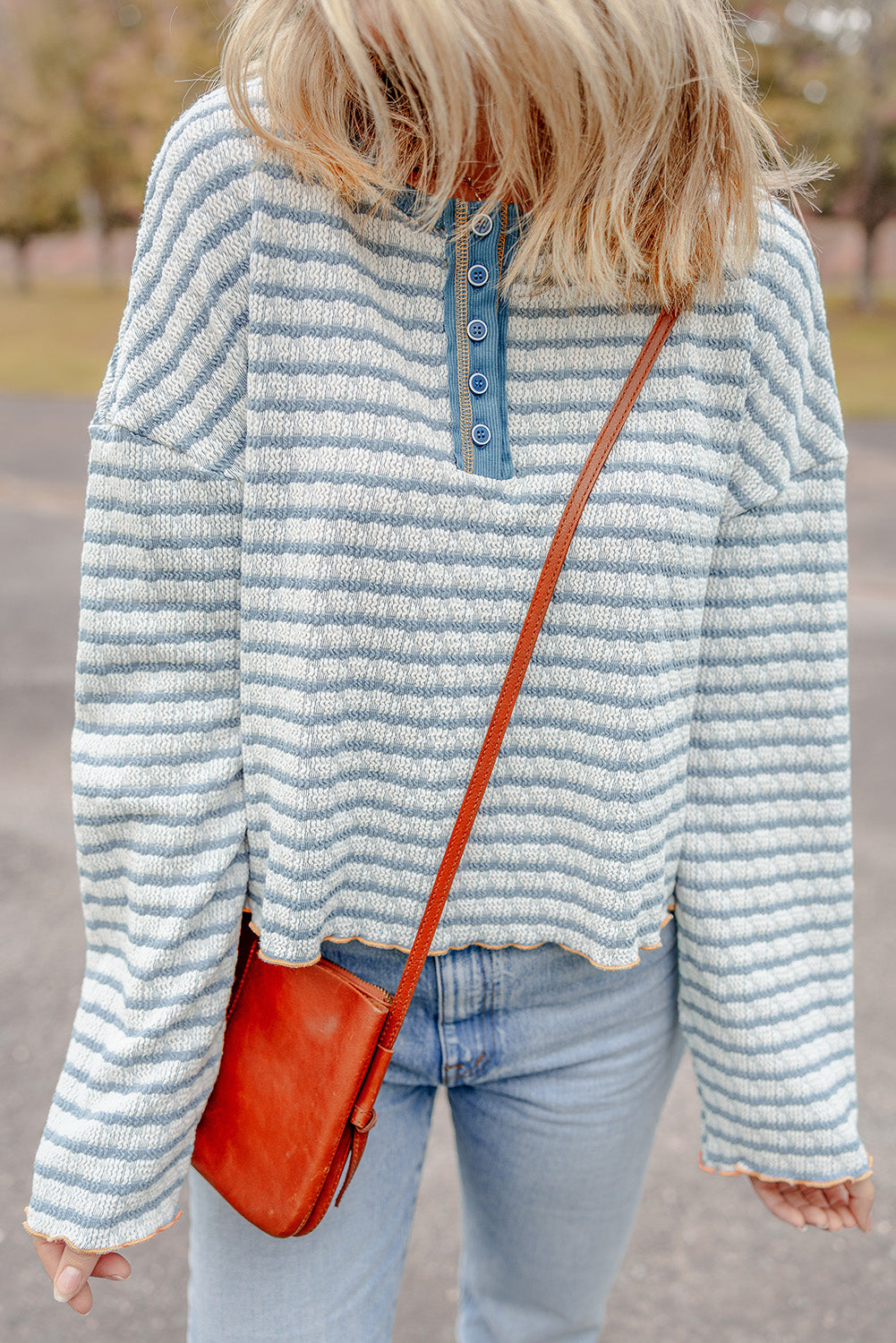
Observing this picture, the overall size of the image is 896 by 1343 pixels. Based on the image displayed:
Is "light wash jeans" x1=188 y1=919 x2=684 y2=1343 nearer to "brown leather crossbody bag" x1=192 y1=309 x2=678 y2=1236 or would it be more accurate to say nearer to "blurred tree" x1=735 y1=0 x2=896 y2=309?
"brown leather crossbody bag" x1=192 y1=309 x2=678 y2=1236

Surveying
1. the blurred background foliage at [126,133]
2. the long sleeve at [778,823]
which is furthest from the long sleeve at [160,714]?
the blurred background foliage at [126,133]

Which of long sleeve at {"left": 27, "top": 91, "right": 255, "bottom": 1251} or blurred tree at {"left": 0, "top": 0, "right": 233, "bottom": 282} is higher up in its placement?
blurred tree at {"left": 0, "top": 0, "right": 233, "bottom": 282}

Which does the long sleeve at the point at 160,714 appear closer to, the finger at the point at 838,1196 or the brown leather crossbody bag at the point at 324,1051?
the brown leather crossbody bag at the point at 324,1051

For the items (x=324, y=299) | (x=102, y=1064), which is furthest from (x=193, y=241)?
(x=102, y=1064)

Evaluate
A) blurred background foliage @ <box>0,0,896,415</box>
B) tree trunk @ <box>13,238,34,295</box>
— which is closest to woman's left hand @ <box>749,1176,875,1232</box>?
blurred background foliage @ <box>0,0,896,415</box>

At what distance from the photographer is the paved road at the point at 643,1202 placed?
196cm

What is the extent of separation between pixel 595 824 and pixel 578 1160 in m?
0.42

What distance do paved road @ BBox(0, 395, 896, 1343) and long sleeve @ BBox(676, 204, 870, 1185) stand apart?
39.4 inches

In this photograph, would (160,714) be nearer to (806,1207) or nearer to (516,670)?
(516,670)

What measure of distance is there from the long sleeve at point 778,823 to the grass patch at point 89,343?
9888 mm

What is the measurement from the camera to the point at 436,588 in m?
0.99

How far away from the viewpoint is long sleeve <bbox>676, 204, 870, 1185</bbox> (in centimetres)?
112

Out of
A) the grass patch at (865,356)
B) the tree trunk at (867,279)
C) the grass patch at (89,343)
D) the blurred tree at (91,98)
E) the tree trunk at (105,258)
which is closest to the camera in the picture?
the grass patch at (865,356)

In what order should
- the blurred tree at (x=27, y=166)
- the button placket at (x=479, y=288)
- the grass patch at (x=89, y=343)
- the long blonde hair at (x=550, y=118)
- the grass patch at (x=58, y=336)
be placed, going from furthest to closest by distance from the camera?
1. the blurred tree at (x=27, y=166)
2. the grass patch at (x=58, y=336)
3. the grass patch at (x=89, y=343)
4. the button placket at (x=479, y=288)
5. the long blonde hair at (x=550, y=118)
